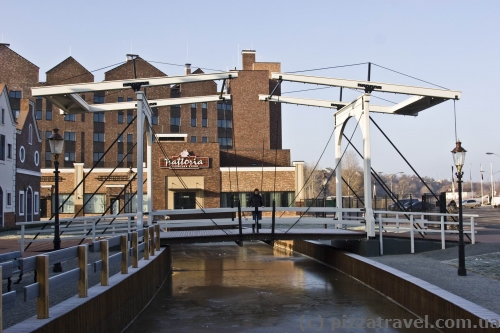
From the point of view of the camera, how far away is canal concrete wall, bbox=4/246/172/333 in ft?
21.0

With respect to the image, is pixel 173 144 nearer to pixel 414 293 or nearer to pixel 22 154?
pixel 22 154

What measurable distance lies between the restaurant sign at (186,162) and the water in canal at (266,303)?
31.6 meters

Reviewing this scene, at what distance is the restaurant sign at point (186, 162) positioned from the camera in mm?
50938

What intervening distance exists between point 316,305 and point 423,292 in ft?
8.79

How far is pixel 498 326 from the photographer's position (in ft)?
22.9

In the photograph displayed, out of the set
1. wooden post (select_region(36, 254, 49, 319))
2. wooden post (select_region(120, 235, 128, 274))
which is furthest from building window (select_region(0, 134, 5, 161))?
wooden post (select_region(36, 254, 49, 319))

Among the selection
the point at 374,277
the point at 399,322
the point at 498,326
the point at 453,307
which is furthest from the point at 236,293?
the point at 498,326

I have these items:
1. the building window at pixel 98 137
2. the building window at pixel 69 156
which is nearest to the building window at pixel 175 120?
the building window at pixel 98 137

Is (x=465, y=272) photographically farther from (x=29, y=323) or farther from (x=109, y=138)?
(x=109, y=138)

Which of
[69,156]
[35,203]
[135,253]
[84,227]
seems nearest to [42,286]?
[135,253]

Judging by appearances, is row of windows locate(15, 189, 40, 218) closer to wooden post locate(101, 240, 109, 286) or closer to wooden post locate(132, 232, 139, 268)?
wooden post locate(132, 232, 139, 268)

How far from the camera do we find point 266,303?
1230cm

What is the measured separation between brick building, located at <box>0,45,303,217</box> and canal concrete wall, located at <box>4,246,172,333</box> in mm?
36816

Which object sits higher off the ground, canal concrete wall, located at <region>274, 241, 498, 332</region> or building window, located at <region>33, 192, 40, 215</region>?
building window, located at <region>33, 192, 40, 215</region>
